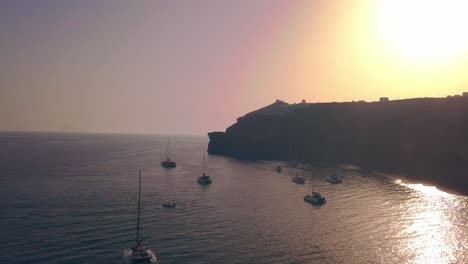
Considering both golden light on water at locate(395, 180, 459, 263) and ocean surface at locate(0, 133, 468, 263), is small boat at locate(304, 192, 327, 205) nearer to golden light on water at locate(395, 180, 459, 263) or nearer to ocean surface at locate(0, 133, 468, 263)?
ocean surface at locate(0, 133, 468, 263)

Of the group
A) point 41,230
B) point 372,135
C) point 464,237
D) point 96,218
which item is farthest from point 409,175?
point 41,230

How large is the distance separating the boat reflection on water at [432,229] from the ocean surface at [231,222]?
213 mm

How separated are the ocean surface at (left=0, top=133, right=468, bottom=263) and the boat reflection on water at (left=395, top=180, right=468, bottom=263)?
213mm

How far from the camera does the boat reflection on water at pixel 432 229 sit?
201ft

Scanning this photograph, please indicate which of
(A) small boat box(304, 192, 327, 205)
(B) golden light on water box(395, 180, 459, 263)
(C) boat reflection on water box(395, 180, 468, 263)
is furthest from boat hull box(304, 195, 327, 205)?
(C) boat reflection on water box(395, 180, 468, 263)

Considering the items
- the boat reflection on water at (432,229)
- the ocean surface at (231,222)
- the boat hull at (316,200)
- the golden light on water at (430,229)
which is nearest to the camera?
the ocean surface at (231,222)

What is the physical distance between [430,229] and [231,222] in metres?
39.4

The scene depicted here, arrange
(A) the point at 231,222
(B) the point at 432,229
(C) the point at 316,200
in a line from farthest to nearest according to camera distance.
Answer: (C) the point at 316,200
(A) the point at 231,222
(B) the point at 432,229

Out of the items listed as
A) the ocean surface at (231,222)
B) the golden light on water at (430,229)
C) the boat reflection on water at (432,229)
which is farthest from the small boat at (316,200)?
the boat reflection on water at (432,229)

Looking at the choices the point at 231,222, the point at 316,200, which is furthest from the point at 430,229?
the point at 231,222

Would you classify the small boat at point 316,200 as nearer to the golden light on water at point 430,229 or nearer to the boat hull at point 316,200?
the boat hull at point 316,200

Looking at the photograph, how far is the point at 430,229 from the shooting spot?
76.1 meters

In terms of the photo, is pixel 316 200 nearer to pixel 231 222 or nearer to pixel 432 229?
pixel 432 229

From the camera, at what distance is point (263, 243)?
209 ft
